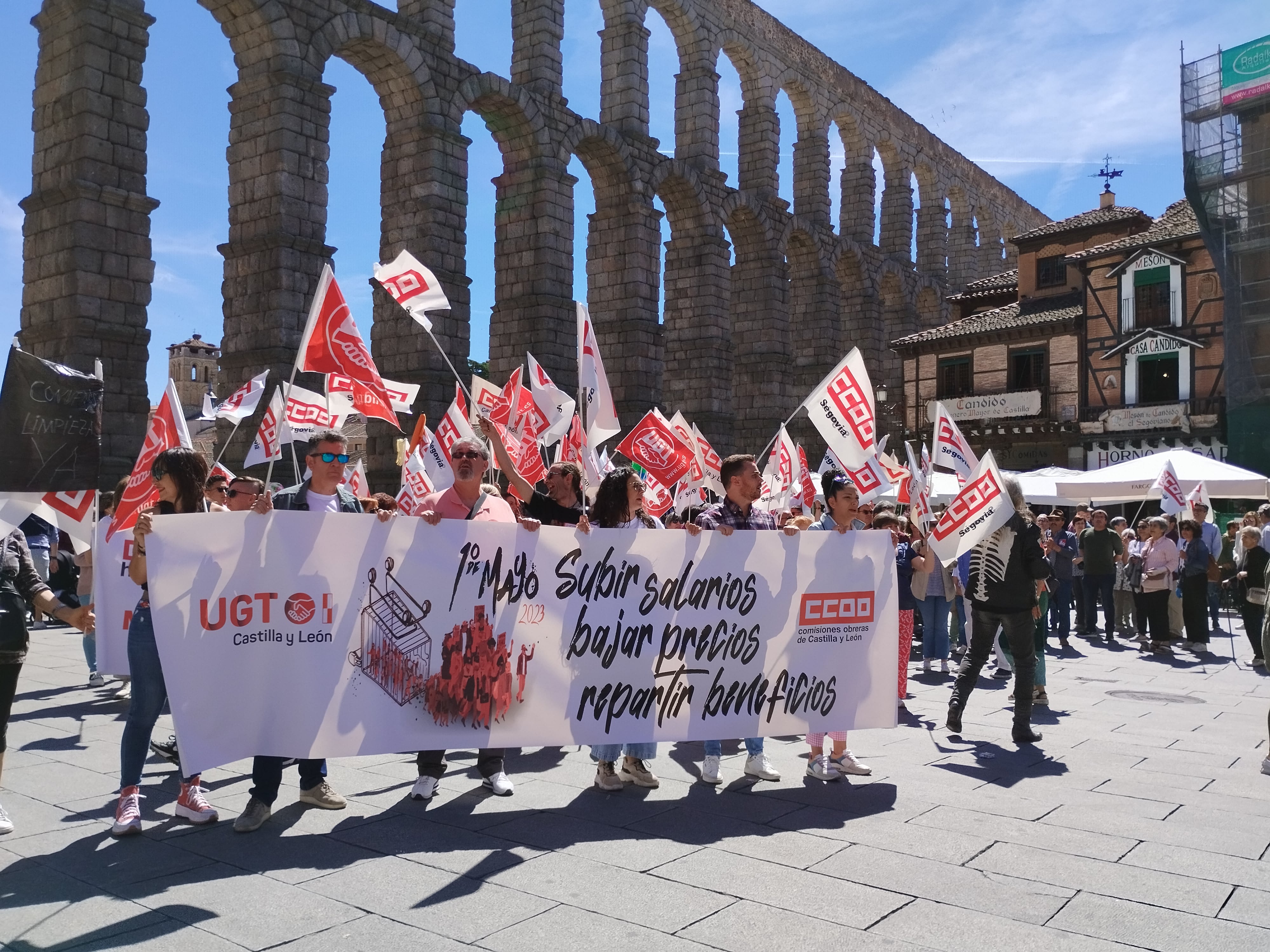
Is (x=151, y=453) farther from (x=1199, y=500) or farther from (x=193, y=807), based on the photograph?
(x=1199, y=500)

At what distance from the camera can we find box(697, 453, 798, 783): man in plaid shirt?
595cm

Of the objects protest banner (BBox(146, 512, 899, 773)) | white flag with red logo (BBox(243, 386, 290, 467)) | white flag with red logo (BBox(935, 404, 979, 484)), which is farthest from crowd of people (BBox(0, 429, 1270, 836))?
white flag with red logo (BBox(243, 386, 290, 467))

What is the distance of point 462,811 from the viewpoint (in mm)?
5219

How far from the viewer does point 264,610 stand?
16.2 feet

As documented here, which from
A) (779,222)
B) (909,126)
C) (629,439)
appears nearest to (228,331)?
(629,439)

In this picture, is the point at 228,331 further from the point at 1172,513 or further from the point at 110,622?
the point at 1172,513

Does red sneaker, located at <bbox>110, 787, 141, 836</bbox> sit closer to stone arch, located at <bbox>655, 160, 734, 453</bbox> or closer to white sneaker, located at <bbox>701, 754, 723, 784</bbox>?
white sneaker, located at <bbox>701, 754, 723, 784</bbox>

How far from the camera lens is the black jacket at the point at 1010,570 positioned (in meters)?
7.30

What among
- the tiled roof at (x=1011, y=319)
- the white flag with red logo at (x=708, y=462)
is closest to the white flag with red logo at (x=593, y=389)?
the white flag with red logo at (x=708, y=462)

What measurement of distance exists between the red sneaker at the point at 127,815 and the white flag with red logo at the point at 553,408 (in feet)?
15.2

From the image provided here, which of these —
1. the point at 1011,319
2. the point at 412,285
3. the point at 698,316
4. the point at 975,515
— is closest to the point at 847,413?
the point at 975,515

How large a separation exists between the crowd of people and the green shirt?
226 cm

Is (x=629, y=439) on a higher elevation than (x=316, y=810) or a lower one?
higher

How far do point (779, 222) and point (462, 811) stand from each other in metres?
31.5
